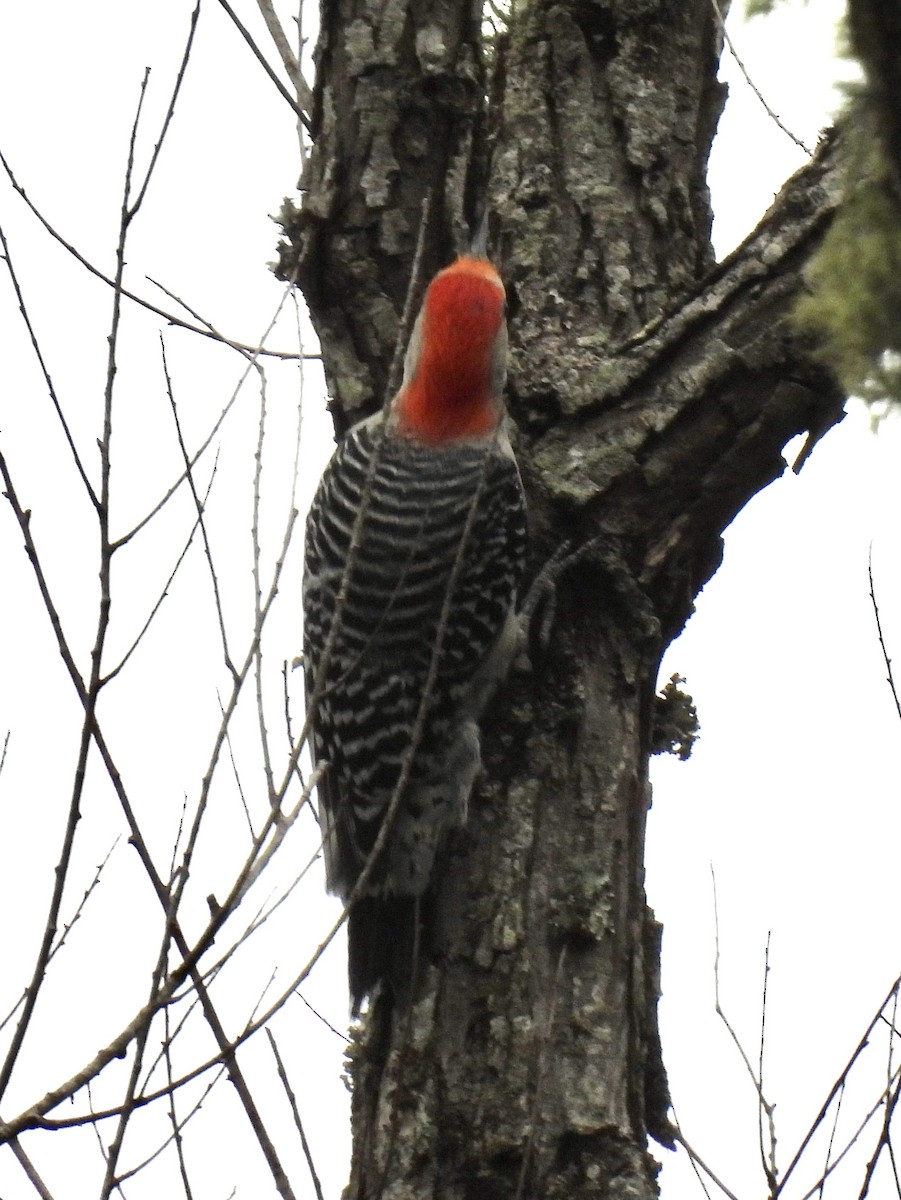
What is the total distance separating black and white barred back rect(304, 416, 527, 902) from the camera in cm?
418

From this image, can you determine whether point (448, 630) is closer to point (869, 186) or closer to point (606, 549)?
point (606, 549)

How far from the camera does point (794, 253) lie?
12.3ft

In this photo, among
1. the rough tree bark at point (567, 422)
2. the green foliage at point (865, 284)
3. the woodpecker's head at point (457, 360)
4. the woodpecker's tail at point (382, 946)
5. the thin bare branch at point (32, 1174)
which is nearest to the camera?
the green foliage at point (865, 284)

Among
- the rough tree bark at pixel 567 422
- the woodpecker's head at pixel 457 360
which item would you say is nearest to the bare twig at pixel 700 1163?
the rough tree bark at pixel 567 422

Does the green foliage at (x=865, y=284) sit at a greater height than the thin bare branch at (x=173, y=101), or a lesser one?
Answer: lesser

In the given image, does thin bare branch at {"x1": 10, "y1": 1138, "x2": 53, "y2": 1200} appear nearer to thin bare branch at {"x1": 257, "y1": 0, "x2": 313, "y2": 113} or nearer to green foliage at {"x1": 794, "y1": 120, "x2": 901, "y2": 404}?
green foliage at {"x1": 794, "y1": 120, "x2": 901, "y2": 404}

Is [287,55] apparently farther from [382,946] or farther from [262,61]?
[382,946]

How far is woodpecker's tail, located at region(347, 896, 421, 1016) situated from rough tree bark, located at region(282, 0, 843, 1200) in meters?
0.10

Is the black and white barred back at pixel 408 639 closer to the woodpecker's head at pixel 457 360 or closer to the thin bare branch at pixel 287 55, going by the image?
the woodpecker's head at pixel 457 360

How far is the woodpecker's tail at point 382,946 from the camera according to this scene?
3789 millimetres

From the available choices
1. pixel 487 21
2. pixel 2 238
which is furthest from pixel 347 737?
pixel 487 21

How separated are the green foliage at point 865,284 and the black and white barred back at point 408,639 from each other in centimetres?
270

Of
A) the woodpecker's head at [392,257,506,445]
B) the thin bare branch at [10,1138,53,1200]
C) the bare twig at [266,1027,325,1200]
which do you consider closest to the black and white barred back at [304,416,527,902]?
the woodpecker's head at [392,257,506,445]

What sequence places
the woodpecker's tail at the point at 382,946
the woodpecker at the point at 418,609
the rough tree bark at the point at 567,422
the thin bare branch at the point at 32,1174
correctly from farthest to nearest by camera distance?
the woodpecker at the point at 418,609 → the woodpecker's tail at the point at 382,946 → the rough tree bark at the point at 567,422 → the thin bare branch at the point at 32,1174
